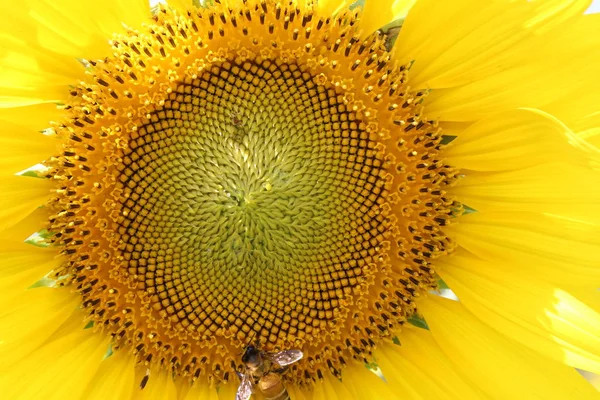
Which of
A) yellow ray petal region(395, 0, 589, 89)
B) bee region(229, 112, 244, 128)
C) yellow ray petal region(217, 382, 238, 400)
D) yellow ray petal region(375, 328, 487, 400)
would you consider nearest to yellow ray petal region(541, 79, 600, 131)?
yellow ray petal region(395, 0, 589, 89)

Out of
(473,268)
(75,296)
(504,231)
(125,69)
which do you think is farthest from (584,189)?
(75,296)

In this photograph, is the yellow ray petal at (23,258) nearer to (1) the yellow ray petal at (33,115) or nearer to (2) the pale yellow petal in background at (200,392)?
(1) the yellow ray petal at (33,115)

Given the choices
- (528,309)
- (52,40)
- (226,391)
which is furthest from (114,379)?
(528,309)

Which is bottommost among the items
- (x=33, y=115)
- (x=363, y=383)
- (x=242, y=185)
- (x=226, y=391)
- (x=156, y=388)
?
(x=363, y=383)

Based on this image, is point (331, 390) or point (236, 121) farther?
point (331, 390)

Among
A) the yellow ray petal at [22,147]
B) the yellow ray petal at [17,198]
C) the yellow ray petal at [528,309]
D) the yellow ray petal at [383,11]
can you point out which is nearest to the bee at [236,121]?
the yellow ray petal at [383,11]

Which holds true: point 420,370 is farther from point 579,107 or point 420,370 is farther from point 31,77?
point 31,77

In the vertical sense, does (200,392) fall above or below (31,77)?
below

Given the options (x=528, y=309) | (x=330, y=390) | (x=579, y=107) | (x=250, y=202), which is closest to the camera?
(x=250, y=202)
